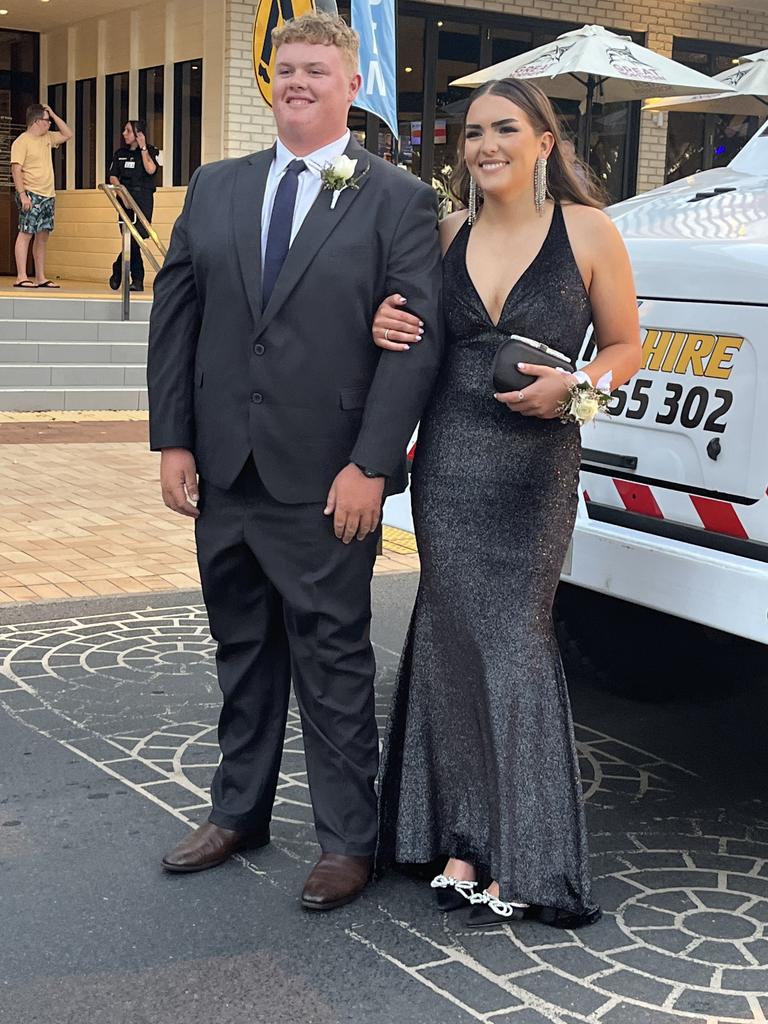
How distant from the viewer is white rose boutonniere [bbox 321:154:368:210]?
3.23 meters

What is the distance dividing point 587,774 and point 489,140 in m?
2.06

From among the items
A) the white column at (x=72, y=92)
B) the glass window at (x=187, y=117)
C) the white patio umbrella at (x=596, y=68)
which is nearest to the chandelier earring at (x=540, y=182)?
the white patio umbrella at (x=596, y=68)

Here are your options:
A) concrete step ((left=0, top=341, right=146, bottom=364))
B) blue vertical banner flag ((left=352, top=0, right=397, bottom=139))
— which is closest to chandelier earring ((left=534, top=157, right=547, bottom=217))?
blue vertical banner flag ((left=352, top=0, right=397, bottom=139))

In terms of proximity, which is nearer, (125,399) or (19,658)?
(19,658)

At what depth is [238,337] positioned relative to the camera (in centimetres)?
332

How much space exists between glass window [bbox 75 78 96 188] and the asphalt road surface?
16.6 metres

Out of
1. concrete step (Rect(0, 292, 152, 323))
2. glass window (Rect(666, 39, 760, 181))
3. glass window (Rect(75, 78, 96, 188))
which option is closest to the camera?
concrete step (Rect(0, 292, 152, 323))

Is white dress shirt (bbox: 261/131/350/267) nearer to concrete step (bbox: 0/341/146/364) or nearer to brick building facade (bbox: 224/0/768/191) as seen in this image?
concrete step (bbox: 0/341/146/364)

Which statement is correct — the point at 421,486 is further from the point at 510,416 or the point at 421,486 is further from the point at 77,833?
the point at 77,833

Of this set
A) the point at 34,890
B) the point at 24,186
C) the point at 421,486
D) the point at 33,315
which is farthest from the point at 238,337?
the point at 24,186

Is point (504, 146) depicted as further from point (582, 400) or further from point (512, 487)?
point (512, 487)

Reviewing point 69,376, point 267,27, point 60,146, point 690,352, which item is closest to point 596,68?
point 69,376

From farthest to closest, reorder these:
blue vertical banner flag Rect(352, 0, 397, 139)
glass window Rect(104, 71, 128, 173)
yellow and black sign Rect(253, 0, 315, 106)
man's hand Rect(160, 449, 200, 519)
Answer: glass window Rect(104, 71, 128, 173)
blue vertical banner flag Rect(352, 0, 397, 139)
yellow and black sign Rect(253, 0, 315, 106)
man's hand Rect(160, 449, 200, 519)

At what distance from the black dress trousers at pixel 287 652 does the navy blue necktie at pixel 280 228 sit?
1.47 ft
